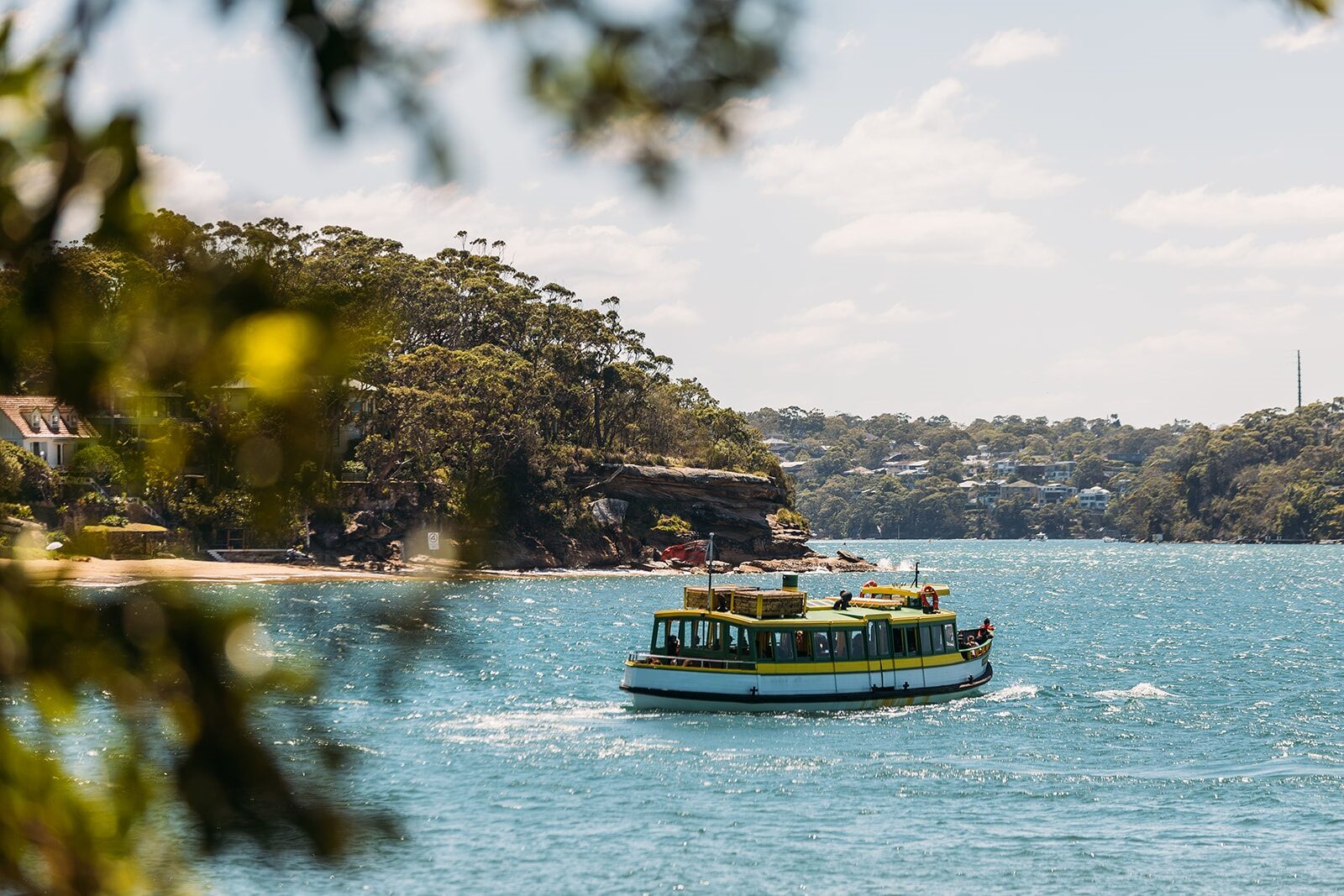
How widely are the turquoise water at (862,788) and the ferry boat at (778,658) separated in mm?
639

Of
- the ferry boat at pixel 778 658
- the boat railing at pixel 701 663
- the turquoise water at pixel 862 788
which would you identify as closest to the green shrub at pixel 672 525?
the turquoise water at pixel 862 788

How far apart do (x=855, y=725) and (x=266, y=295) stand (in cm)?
3116

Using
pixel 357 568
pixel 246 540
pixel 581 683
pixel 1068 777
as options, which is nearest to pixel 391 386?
pixel 357 568

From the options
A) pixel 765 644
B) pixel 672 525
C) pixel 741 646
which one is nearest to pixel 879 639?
pixel 765 644

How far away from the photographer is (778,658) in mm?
33938

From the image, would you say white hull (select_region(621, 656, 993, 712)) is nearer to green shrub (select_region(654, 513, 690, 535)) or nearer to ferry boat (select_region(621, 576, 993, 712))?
ferry boat (select_region(621, 576, 993, 712))

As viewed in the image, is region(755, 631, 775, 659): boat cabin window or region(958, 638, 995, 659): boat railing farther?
region(958, 638, 995, 659): boat railing

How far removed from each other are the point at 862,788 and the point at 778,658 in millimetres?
8339

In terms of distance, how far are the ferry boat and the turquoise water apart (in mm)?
639

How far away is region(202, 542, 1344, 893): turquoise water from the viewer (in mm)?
20109

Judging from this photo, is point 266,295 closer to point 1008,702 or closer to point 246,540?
point 246,540

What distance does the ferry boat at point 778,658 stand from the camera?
109ft

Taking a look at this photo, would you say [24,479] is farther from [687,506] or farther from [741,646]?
[687,506]

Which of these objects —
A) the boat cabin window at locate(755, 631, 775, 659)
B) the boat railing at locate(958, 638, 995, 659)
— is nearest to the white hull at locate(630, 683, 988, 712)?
the boat cabin window at locate(755, 631, 775, 659)
